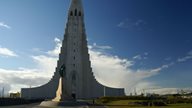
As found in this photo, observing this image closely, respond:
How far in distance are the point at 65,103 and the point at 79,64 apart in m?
47.8

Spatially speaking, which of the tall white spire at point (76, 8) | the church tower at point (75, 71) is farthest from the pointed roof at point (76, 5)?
the church tower at point (75, 71)

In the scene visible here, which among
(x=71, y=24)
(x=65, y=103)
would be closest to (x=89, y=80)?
(x=71, y=24)

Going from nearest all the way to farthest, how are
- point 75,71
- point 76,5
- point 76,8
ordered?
point 75,71 → point 76,8 → point 76,5

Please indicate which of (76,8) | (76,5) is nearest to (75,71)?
(76,8)

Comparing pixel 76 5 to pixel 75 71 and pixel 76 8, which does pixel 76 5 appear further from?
pixel 75 71

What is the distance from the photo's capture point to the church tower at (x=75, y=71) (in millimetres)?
85312

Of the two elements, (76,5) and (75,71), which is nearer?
(75,71)

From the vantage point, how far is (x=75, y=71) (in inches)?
3469

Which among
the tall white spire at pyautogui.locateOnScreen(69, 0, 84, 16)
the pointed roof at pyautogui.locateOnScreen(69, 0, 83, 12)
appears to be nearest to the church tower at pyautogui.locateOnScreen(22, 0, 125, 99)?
the tall white spire at pyautogui.locateOnScreen(69, 0, 84, 16)

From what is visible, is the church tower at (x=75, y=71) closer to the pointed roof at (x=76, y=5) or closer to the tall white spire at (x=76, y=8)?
the tall white spire at (x=76, y=8)

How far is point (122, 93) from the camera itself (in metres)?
85.4

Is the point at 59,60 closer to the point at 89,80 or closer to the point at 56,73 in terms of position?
the point at 56,73

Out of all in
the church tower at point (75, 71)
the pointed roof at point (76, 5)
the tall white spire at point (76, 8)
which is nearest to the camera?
the church tower at point (75, 71)

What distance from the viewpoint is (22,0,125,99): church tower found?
8531 centimetres
